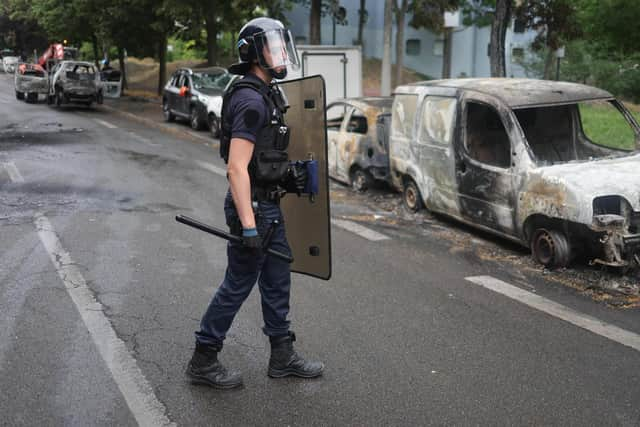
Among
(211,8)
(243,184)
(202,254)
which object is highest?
(211,8)

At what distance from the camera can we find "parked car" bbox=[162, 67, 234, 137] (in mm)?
19141

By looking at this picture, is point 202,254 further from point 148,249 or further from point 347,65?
point 347,65

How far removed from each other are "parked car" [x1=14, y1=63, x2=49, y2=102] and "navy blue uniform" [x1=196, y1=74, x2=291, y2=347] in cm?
2801

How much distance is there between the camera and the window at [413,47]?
4984 cm

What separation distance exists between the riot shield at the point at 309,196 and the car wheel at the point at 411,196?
5093mm

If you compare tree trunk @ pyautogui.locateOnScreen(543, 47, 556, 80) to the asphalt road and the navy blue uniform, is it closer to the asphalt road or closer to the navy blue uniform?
the asphalt road

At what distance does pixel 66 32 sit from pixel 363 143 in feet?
110

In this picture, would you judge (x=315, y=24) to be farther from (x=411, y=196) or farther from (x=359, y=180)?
(x=411, y=196)

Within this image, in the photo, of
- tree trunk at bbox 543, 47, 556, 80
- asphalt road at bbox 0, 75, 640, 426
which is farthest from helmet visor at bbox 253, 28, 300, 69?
tree trunk at bbox 543, 47, 556, 80

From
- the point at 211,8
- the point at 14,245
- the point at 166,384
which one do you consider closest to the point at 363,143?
the point at 14,245

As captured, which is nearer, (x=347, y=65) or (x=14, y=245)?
(x=14, y=245)

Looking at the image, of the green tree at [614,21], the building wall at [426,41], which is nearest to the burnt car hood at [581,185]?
the green tree at [614,21]

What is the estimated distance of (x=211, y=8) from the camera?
25.6 metres

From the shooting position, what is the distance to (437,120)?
8.91 meters
